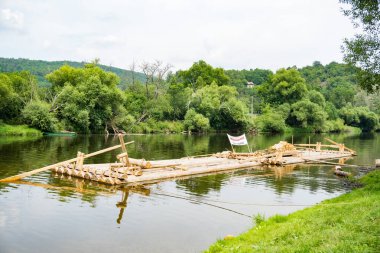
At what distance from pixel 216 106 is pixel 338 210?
7531 centimetres

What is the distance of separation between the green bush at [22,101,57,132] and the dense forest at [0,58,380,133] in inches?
5.8

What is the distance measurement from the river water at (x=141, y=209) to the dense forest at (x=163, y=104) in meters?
25.5

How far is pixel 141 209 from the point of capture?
58.4ft

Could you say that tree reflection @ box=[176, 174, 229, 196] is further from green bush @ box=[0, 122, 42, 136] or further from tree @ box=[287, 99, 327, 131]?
tree @ box=[287, 99, 327, 131]

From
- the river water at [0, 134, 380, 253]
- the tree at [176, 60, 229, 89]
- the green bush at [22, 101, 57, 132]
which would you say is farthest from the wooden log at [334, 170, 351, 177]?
the tree at [176, 60, 229, 89]

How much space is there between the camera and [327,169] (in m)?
33.5

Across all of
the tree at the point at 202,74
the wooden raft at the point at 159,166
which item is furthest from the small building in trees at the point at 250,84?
the wooden raft at the point at 159,166

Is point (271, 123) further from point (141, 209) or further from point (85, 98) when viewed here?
point (141, 209)

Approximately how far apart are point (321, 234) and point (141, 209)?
934 cm

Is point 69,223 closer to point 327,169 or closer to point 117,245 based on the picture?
point 117,245

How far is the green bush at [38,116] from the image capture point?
6241cm

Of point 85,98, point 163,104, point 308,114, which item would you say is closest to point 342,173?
point 85,98

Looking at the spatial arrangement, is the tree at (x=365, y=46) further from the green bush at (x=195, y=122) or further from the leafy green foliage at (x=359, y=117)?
the leafy green foliage at (x=359, y=117)

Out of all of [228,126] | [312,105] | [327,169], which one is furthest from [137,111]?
[327,169]
